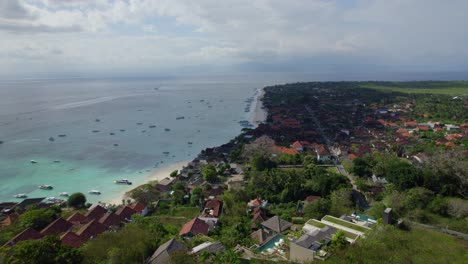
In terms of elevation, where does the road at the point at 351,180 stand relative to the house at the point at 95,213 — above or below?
above

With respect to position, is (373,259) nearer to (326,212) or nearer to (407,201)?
(326,212)

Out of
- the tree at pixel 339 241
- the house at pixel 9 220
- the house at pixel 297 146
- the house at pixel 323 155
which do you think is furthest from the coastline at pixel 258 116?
the tree at pixel 339 241

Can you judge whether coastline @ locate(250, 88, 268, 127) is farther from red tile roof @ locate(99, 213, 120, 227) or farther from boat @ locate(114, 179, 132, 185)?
red tile roof @ locate(99, 213, 120, 227)

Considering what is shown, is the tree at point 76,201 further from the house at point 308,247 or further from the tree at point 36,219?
the house at point 308,247

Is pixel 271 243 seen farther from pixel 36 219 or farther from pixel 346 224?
pixel 36 219

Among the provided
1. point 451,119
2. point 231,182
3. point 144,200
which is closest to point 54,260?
point 144,200
